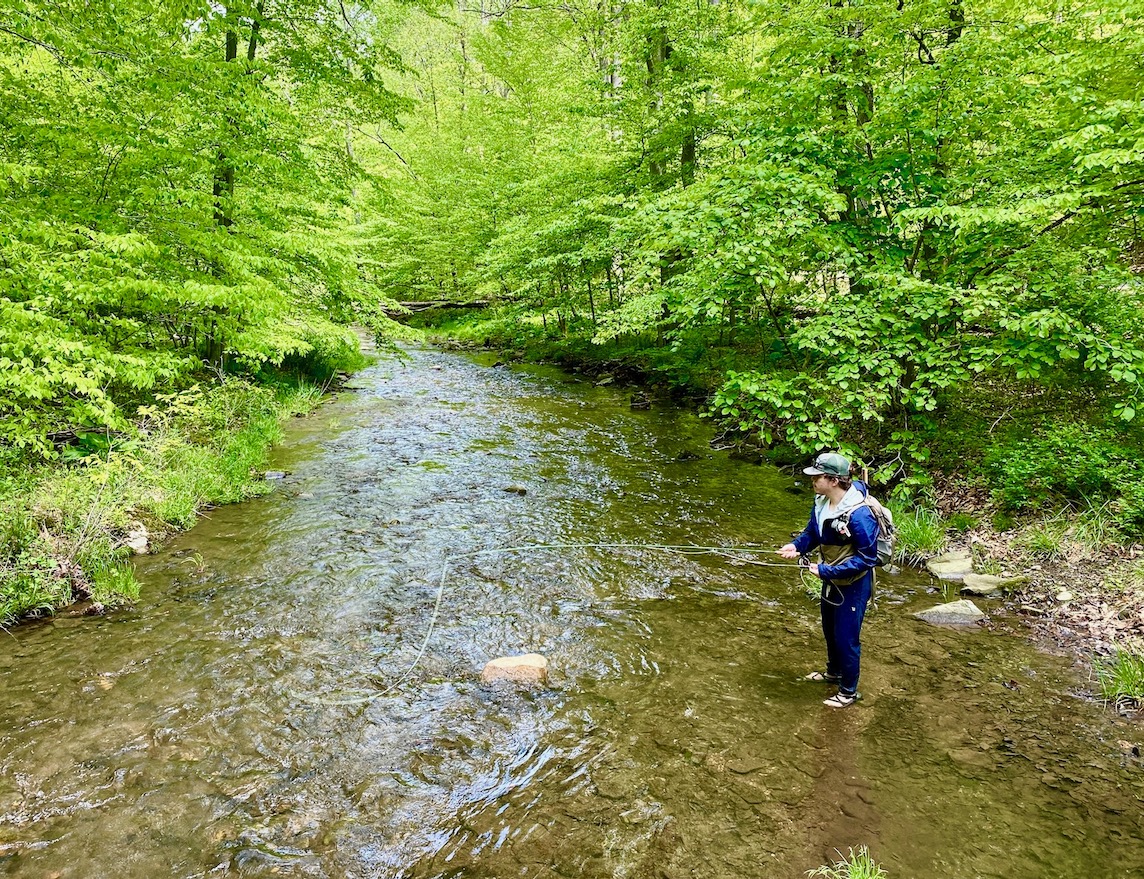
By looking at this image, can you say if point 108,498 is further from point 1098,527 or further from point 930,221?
point 1098,527

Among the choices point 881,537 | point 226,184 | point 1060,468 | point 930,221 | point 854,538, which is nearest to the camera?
point 854,538

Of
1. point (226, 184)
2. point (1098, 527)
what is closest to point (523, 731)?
point (1098, 527)

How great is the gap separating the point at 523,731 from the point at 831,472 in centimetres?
307

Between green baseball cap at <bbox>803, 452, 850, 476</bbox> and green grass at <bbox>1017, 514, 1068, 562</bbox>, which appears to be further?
green grass at <bbox>1017, 514, 1068, 562</bbox>

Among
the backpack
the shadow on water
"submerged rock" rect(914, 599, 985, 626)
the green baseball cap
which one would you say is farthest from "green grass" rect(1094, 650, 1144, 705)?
the green baseball cap

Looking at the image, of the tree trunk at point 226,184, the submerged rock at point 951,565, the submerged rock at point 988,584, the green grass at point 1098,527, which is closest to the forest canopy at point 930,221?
the green grass at point 1098,527

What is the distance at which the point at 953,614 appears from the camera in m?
5.92

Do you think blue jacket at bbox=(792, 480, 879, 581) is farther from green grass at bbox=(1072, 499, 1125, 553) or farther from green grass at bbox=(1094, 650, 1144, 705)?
green grass at bbox=(1072, 499, 1125, 553)

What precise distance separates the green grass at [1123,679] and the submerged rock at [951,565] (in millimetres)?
1769

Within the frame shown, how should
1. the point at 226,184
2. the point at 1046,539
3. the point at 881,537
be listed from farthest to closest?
the point at 226,184, the point at 1046,539, the point at 881,537

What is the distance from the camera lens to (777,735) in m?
4.41

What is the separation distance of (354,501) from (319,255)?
15.5 feet

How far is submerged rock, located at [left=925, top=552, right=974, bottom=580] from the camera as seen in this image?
21.9ft

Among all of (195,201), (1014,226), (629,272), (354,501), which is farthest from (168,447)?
(629,272)
